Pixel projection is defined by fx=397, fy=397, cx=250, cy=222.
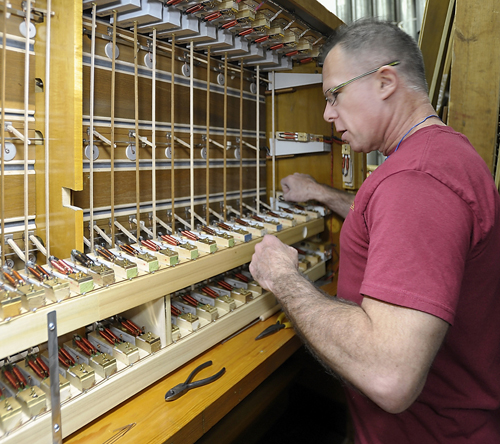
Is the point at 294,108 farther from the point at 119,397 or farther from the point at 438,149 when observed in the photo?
the point at 119,397

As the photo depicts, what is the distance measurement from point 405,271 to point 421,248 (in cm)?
5

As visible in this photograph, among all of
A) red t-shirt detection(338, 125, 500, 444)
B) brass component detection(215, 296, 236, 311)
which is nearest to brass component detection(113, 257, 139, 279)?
brass component detection(215, 296, 236, 311)

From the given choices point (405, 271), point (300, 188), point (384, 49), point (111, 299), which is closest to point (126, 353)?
point (111, 299)

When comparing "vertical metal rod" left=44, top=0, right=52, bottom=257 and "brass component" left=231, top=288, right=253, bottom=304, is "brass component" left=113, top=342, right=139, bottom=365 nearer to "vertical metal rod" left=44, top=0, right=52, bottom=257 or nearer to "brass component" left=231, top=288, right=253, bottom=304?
"vertical metal rod" left=44, top=0, right=52, bottom=257

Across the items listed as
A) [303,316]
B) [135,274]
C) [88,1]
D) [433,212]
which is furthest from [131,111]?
[433,212]

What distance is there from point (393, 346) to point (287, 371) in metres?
1.79

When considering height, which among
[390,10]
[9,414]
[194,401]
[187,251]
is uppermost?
[390,10]

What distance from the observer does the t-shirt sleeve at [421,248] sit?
28.2 inches

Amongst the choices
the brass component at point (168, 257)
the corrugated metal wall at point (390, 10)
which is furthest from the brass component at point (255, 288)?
the corrugated metal wall at point (390, 10)

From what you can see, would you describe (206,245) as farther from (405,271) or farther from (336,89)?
(405,271)

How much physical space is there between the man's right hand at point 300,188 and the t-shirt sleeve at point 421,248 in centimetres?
138

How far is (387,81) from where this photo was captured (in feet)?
3.27

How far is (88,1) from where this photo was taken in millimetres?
1314

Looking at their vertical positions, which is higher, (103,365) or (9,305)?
(9,305)
